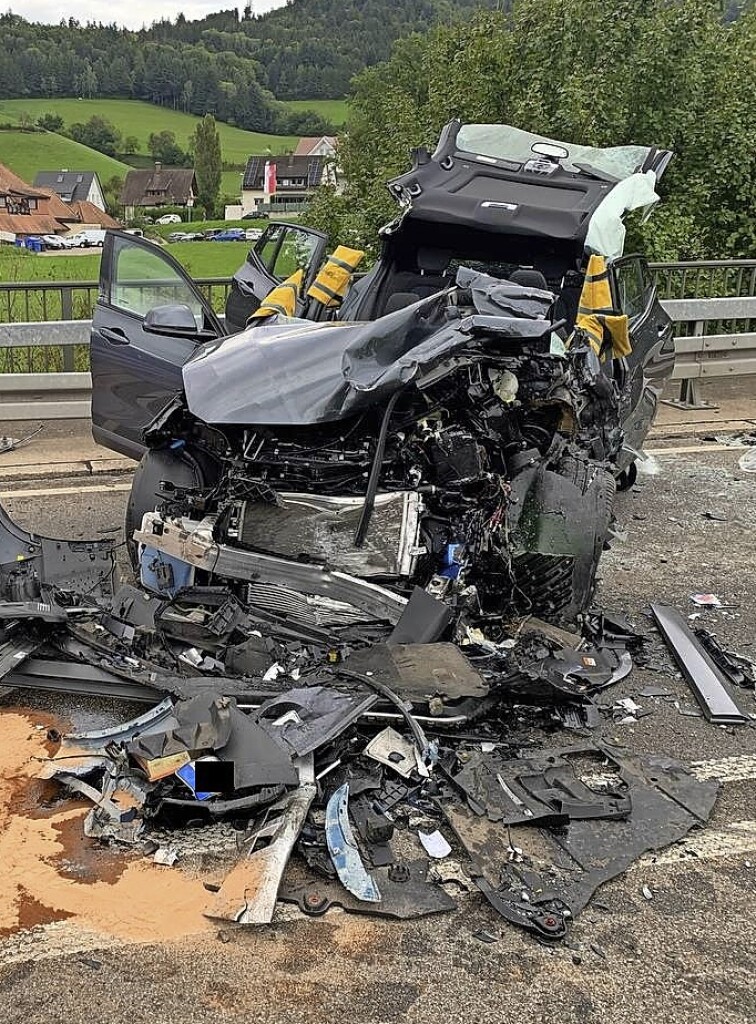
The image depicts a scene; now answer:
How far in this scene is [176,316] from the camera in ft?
17.6

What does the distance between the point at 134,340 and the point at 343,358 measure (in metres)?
1.96

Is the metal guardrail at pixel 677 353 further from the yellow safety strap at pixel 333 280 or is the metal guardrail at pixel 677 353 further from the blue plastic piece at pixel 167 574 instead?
the blue plastic piece at pixel 167 574

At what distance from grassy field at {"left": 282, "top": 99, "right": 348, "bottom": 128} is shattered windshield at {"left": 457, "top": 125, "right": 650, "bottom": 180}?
81045 mm

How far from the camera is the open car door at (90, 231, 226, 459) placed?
583 cm

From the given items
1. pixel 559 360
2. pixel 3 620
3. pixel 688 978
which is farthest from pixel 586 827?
pixel 3 620

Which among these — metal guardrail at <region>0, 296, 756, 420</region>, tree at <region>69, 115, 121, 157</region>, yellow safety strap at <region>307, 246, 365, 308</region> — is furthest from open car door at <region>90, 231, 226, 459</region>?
tree at <region>69, 115, 121, 157</region>

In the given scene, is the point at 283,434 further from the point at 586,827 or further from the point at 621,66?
the point at 621,66

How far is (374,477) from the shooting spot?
14.1ft

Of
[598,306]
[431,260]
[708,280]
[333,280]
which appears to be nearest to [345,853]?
[598,306]

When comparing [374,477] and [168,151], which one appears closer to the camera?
[374,477]

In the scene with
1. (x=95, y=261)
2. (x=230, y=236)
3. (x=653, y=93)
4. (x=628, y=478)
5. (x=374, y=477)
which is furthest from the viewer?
(x=230, y=236)

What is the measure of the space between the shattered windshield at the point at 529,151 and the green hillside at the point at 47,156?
3010 inches

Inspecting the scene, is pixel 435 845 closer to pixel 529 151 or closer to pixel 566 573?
pixel 566 573

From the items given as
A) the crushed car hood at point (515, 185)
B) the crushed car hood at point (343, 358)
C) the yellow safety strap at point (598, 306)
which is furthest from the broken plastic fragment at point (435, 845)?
the crushed car hood at point (515, 185)
